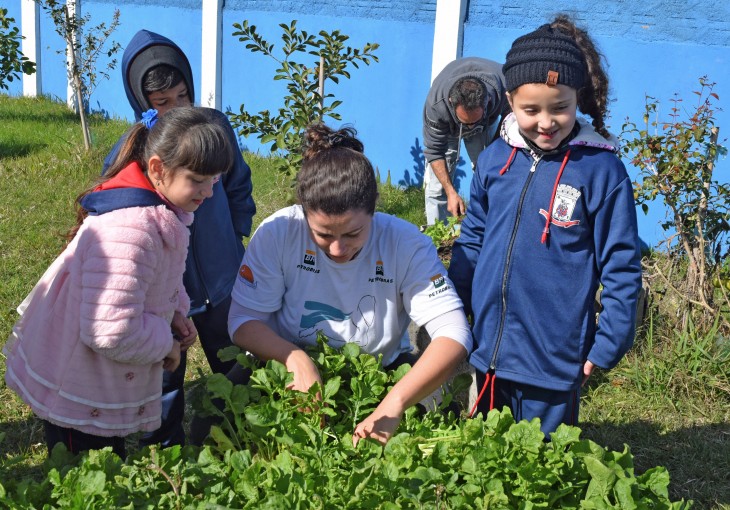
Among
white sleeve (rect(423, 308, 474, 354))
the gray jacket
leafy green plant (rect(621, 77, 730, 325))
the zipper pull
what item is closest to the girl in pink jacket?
white sleeve (rect(423, 308, 474, 354))

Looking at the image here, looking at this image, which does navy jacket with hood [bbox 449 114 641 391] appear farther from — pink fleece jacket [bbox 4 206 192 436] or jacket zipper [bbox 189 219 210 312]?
jacket zipper [bbox 189 219 210 312]

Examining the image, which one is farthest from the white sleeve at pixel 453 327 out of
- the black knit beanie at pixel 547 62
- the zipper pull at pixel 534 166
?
the black knit beanie at pixel 547 62

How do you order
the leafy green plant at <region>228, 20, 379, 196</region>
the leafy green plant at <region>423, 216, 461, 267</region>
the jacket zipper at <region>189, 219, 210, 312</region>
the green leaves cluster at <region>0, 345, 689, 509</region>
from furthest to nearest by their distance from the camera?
the leafy green plant at <region>228, 20, 379, 196</region>
the leafy green plant at <region>423, 216, 461, 267</region>
the jacket zipper at <region>189, 219, 210, 312</region>
the green leaves cluster at <region>0, 345, 689, 509</region>

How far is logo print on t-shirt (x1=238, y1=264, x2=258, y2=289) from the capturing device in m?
2.31

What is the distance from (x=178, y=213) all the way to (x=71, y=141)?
19.7ft

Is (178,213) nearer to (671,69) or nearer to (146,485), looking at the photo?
(146,485)

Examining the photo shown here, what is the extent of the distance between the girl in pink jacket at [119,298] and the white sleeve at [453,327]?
0.74 meters

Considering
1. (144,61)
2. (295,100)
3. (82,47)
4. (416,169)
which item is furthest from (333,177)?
(82,47)

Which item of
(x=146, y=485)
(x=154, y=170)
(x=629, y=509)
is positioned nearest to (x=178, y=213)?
(x=154, y=170)

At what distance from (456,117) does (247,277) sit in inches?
111

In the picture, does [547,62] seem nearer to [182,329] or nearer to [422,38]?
[182,329]

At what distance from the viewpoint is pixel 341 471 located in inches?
65.4

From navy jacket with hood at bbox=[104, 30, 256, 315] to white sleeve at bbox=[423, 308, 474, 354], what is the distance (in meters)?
0.97

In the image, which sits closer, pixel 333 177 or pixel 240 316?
pixel 333 177
